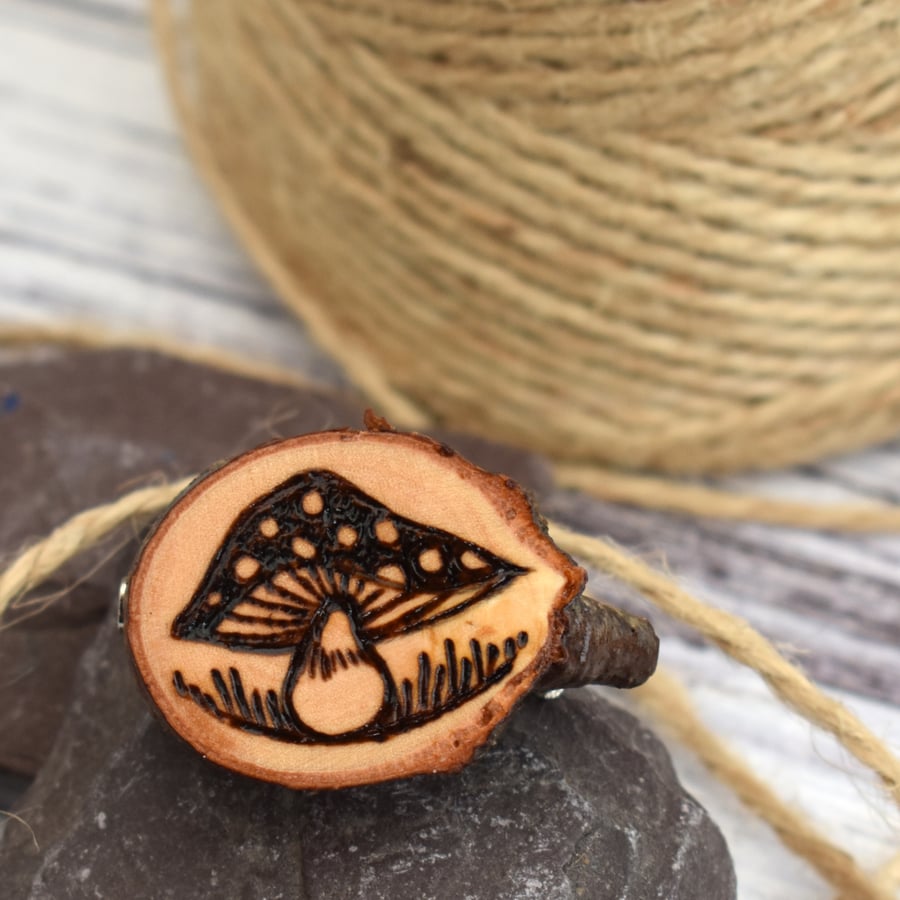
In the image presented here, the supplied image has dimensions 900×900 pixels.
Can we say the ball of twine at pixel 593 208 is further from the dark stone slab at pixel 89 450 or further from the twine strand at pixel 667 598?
the twine strand at pixel 667 598

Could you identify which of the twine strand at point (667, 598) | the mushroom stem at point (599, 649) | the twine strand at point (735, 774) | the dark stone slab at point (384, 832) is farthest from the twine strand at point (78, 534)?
the twine strand at point (735, 774)

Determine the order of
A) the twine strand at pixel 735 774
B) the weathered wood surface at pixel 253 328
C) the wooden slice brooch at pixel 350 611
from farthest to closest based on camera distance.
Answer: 1. the weathered wood surface at pixel 253 328
2. the twine strand at pixel 735 774
3. the wooden slice brooch at pixel 350 611

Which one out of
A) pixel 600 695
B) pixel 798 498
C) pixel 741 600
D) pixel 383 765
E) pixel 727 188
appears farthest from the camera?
pixel 798 498

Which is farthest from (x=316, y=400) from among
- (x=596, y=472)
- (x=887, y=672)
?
(x=887, y=672)

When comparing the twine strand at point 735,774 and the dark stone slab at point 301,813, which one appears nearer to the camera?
the dark stone slab at point 301,813

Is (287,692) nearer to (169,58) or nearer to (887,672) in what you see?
(887,672)

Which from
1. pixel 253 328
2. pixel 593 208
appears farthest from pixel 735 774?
pixel 253 328
